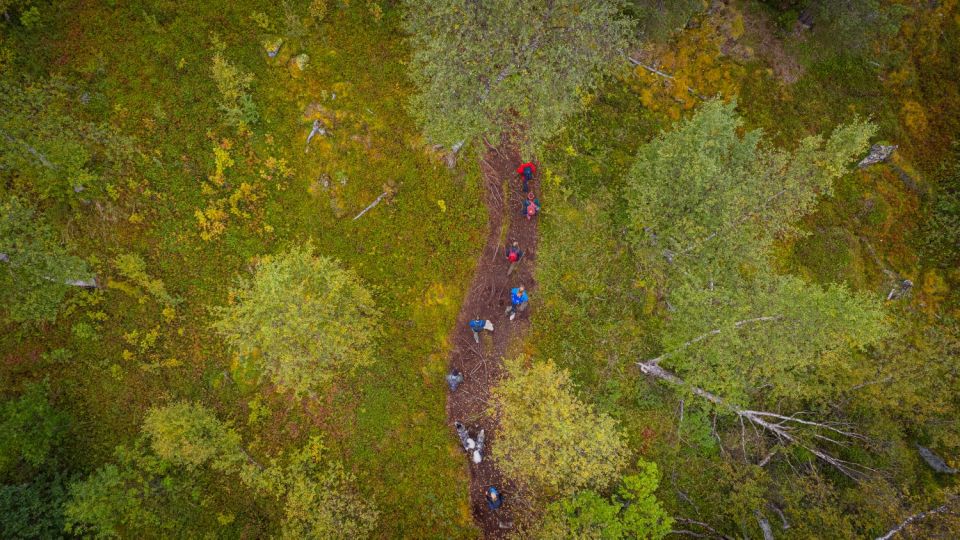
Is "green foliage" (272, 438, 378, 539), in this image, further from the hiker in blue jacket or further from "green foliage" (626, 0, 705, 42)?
"green foliage" (626, 0, 705, 42)

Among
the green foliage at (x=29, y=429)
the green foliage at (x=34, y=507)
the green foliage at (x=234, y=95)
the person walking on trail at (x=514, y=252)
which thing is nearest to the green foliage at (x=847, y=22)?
the person walking on trail at (x=514, y=252)

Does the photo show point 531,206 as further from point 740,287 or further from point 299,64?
point 299,64

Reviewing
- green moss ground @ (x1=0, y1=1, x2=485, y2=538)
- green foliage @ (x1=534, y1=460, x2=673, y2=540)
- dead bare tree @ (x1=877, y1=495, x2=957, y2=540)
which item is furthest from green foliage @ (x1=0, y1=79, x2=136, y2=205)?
dead bare tree @ (x1=877, y1=495, x2=957, y2=540)

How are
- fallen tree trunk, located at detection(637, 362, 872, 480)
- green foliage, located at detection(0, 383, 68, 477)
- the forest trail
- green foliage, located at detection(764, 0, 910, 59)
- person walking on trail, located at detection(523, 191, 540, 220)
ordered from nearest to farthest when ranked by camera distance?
green foliage, located at detection(0, 383, 68, 477), the forest trail, fallen tree trunk, located at detection(637, 362, 872, 480), person walking on trail, located at detection(523, 191, 540, 220), green foliage, located at detection(764, 0, 910, 59)

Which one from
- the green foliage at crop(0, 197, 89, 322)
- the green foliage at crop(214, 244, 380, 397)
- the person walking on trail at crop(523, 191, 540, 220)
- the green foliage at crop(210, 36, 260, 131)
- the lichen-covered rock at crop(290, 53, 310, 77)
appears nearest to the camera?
the green foliage at crop(0, 197, 89, 322)

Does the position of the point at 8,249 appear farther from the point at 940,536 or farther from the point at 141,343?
the point at 940,536

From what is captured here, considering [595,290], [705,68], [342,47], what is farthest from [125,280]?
[705,68]
